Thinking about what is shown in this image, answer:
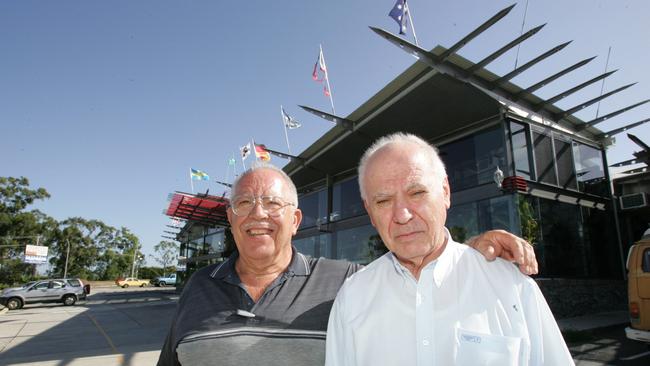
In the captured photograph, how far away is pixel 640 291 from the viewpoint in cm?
665

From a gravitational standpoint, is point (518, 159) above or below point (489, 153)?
below

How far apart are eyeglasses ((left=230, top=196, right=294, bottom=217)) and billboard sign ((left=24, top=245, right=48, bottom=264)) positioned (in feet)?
182

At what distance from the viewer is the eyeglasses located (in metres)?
2.35

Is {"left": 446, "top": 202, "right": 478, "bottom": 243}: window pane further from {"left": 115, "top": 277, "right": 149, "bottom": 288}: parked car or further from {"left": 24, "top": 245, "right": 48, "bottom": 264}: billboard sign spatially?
{"left": 115, "top": 277, "right": 149, "bottom": 288}: parked car

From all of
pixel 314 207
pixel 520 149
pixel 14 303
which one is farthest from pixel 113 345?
pixel 14 303

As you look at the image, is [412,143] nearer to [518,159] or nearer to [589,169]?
[518,159]

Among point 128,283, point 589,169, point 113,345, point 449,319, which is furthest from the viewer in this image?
point 128,283

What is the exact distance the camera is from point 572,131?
1423 centimetres

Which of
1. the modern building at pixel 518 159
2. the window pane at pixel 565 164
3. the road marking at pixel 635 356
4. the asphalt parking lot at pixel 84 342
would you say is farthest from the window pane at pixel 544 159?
the asphalt parking lot at pixel 84 342

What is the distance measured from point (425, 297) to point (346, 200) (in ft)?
56.6

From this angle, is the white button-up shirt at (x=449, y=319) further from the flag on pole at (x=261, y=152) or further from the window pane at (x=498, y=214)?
the flag on pole at (x=261, y=152)

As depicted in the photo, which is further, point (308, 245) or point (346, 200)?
point (308, 245)

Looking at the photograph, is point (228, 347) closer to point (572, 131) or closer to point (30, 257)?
point (572, 131)

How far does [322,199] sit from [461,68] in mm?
12099
